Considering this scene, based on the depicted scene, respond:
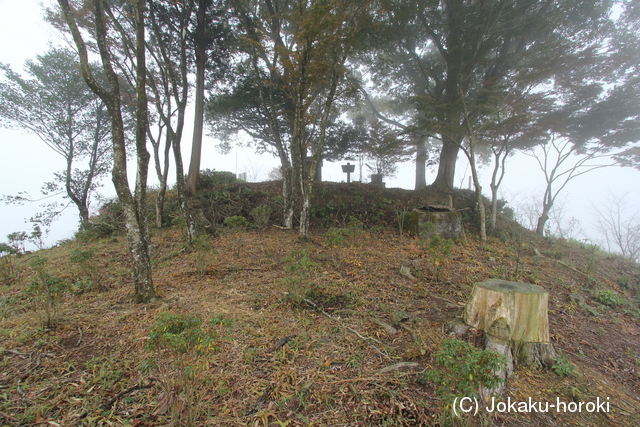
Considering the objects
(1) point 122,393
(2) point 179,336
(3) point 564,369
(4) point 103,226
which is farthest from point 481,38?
(4) point 103,226

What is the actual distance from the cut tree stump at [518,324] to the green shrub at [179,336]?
2280 millimetres

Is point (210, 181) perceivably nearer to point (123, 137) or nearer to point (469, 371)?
point (123, 137)

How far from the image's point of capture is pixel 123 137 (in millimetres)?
2844

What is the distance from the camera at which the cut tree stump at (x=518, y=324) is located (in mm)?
2080

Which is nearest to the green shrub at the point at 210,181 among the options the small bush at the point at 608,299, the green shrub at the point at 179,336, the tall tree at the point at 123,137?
the tall tree at the point at 123,137

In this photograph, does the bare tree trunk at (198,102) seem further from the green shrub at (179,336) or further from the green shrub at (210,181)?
the green shrub at (179,336)

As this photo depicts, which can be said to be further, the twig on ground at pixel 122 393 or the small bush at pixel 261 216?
the small bush at pixel 261 216

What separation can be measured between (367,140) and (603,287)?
9.31 meters

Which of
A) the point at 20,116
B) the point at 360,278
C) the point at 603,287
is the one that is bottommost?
the point at 603,287

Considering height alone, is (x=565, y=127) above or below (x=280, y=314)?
above

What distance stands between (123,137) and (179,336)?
8.56 feet

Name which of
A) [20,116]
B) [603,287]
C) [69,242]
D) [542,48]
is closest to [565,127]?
[542,48]

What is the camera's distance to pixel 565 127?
1034cm

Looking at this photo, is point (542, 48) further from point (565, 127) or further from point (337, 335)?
point (337, 335)
